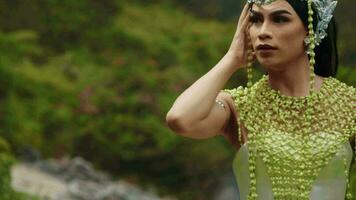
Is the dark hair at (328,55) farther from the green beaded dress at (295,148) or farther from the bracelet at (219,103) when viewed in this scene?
the bracelet at (219,103)

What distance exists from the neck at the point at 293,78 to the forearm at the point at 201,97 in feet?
0.51

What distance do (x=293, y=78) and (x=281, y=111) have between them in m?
0.12

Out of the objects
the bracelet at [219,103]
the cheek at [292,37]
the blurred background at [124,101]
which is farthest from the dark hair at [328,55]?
the blurred background at [124,101]

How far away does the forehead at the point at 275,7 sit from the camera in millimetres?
4527

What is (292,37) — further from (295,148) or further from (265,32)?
(295,148)

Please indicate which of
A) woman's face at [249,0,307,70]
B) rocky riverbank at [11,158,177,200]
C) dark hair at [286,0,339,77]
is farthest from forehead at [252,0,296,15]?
rocky riverbank at [11,158,177,200]

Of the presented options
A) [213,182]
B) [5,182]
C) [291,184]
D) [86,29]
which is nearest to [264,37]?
[291,184]

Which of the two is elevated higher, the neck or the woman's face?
the woman's face

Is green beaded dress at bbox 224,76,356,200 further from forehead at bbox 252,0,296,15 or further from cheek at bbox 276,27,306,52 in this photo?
forehead at bbox 252,0,296,15

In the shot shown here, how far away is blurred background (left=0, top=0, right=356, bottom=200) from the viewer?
712 inches

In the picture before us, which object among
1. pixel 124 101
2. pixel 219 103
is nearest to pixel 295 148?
pixel 219 103

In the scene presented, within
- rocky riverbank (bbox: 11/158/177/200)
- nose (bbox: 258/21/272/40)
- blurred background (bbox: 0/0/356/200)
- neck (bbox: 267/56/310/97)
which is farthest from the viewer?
blurred background (bbox: 0/0/356/200)

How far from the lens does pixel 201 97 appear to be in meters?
4.52

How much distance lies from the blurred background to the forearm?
40.6 feet
